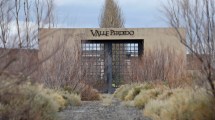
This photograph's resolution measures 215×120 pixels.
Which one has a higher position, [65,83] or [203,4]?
[203,4]

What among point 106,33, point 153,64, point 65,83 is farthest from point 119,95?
point 106,33

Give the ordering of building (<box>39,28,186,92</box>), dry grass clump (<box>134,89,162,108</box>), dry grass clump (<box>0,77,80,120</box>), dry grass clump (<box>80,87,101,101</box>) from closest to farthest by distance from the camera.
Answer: dry grass clump (<box>0,77,80,120</box>), dry grass clump (<box>134,89,162,108</box>), dry grass clump (<box>80,87,101,101</box>), building (<box>39,28,186,92</box>)

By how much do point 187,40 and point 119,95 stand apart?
65.4ft

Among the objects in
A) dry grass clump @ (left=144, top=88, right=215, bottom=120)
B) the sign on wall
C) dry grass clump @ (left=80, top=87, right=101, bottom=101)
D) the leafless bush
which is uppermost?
the sign on wall

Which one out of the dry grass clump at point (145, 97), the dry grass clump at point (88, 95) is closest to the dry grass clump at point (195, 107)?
the dry grass clump at point (145, 97)

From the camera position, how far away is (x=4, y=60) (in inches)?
259

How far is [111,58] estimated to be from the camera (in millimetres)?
41625

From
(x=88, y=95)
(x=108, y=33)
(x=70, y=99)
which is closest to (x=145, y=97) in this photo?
(x=70, y=99)

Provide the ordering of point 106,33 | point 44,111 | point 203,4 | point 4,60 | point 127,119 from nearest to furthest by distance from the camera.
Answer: point 4,60
point 203,4
point 44,111
point 127,119
point 106,33

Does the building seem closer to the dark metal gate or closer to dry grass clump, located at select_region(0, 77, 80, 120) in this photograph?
the dark metal gate

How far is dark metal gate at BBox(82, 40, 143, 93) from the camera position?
38.8 metres

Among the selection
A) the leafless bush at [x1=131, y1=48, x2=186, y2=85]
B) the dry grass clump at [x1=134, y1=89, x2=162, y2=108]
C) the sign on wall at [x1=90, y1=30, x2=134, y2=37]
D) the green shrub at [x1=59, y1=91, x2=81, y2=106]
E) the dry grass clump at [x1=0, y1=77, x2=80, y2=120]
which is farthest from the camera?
the sign on wall at [x1=90, y1=30, x2=134, y2=37]

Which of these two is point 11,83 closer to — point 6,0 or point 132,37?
point 6,0

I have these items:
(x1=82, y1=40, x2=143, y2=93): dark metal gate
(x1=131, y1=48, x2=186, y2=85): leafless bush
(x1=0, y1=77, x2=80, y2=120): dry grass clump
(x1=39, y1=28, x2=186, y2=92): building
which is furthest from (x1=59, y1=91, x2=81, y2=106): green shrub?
(x1=39, y1=28, x2=186, y2=92): building
